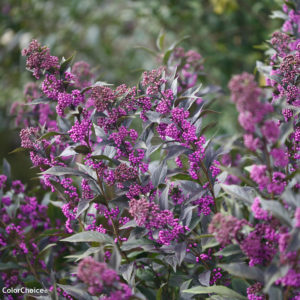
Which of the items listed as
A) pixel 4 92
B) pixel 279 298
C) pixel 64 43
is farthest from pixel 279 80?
pixel 4 92

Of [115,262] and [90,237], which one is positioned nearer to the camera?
[115,262]

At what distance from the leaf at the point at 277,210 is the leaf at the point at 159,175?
388mm

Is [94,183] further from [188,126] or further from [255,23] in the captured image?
[255,23]

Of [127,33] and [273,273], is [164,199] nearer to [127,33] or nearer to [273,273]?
[273,273]

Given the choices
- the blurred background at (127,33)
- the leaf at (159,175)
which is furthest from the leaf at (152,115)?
the blurred background at (127,33)

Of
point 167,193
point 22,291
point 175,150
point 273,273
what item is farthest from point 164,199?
point 22,291

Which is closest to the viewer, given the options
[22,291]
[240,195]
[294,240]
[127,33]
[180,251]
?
[294,240]

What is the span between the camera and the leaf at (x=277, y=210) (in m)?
0.70

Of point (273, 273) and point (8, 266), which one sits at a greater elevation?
point (273, 273)

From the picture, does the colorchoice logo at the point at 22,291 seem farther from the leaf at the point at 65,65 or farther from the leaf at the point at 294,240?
the leaf at the point at 294,240

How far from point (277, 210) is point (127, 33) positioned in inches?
158

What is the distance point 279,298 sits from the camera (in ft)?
2.48

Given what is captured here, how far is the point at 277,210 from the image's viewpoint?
71 centimetres

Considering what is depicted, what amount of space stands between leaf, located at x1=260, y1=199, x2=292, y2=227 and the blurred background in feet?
7.65
